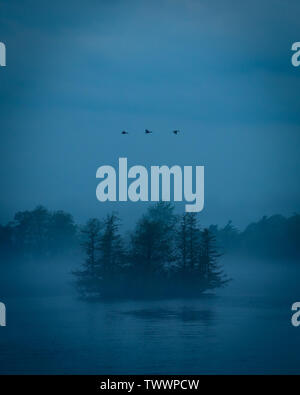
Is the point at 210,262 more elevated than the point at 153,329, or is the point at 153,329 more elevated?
the point at 210,262

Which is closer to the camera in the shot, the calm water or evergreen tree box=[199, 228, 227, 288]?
the calm water

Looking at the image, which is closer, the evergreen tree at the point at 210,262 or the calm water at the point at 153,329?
the calm water at the point at 153,329

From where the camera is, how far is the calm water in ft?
24.8

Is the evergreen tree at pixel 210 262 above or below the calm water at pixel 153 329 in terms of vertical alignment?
above

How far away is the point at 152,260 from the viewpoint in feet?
27.1

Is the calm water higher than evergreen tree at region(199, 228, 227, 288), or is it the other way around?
evergreen tree at region(199, 228, 227, 288)

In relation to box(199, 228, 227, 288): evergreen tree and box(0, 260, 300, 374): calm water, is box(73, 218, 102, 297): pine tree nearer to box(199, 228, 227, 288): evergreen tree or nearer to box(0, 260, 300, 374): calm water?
box(0, 260, 300, 374): calm water

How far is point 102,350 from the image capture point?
7680 millimetres

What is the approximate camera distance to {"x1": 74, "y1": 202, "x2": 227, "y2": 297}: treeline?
805 centimetres

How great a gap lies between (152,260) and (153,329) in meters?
0.85

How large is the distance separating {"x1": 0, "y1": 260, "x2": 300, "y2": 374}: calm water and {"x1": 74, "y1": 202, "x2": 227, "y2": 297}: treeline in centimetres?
18

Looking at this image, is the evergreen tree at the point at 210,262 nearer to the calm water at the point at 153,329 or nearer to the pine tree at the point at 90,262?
the calm water at the point at 153,329

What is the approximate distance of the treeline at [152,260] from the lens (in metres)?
8.05

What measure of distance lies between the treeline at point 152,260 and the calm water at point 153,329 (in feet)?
0.58
